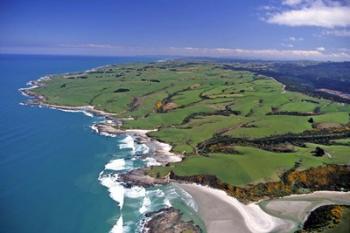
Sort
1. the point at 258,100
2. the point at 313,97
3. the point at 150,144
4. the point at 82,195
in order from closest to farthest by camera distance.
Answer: the point at 82,195 < the point at 150,144 < the point at 258,100 < the point at 313,97

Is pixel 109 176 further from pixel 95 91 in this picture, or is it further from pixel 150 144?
pixel 95 91

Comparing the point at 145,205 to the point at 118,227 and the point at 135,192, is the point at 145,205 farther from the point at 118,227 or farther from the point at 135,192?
the point at 118,227

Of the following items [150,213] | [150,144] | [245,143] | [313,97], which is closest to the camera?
[150,213]

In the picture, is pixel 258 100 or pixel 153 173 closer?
pixel 153 173

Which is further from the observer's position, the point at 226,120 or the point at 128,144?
the point at 226,120

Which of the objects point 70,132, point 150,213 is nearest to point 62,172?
point 150,213

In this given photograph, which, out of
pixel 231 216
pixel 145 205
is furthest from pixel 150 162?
pixel 231 216

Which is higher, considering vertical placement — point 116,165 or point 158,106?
point 158,106

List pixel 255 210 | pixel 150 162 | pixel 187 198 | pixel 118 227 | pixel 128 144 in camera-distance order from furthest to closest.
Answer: pixel 128 144, pixel 150 162, pixel 187 198, pixel 255 210, pixel 118 227
